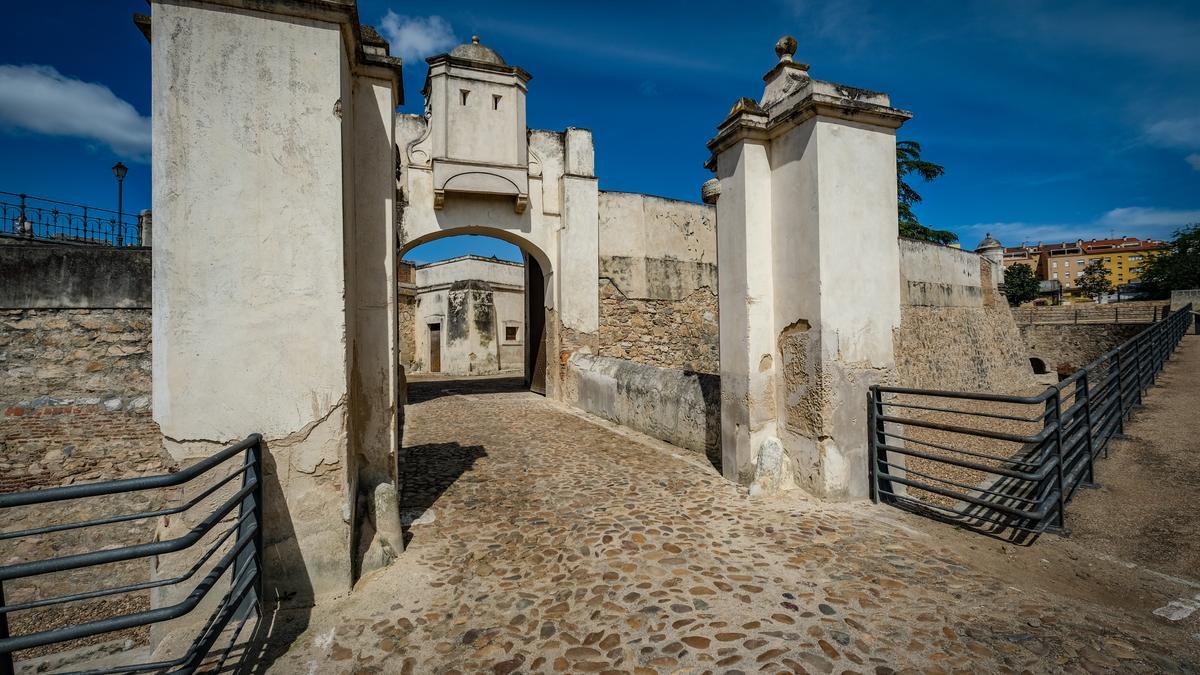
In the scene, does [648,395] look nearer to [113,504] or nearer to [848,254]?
[848,254]

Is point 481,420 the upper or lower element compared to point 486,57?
lower

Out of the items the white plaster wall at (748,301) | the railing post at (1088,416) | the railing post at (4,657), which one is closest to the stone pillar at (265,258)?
the railing post at (4,657)

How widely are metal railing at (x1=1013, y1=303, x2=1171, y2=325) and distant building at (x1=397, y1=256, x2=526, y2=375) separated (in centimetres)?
2273

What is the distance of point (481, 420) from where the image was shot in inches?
333

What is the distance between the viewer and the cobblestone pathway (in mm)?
2410

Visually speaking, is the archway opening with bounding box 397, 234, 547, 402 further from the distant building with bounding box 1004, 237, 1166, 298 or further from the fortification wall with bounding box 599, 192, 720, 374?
the distant building with bounding box 1004, 237, 1166, 298

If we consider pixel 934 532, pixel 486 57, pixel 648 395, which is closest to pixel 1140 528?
pixel 934 532

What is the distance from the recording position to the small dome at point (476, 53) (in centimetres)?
976

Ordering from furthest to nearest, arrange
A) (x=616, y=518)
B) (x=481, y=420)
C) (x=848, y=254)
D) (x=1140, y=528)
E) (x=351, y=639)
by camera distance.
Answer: (x=481, y=420), (x=848, y=254), (x=616, y=518), (x=1140, y=528), (x=351, y=639)

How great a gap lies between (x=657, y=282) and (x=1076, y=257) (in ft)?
305

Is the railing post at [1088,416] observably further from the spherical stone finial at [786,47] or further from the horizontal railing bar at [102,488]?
the horizontal railing bar at [102,488]

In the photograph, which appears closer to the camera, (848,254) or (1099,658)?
(1099,658)

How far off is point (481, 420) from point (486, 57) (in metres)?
6.90

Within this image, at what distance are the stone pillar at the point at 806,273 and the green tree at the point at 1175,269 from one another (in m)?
43.5
